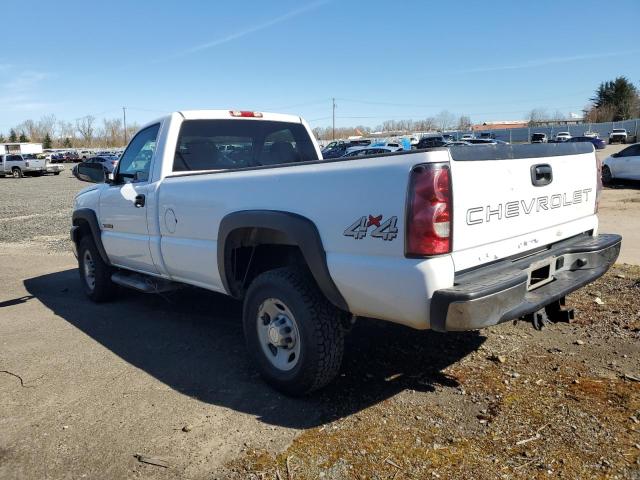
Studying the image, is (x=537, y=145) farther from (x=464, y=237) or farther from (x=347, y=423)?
(x=347, y=423)

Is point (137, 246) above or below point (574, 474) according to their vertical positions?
above

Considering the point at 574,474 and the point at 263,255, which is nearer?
the point at 574,474

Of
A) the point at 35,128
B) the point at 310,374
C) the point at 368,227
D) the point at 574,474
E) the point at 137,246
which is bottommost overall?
the point at 574,474

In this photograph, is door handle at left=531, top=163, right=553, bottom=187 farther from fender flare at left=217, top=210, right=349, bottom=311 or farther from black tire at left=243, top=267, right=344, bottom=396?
black tire at left=243, top=267, right=344, bottom=396

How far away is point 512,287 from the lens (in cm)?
296

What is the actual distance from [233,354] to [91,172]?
9.39 feet

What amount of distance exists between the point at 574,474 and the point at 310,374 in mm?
1573

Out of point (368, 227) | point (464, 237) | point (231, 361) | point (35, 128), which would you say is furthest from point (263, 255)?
point (35, 128)

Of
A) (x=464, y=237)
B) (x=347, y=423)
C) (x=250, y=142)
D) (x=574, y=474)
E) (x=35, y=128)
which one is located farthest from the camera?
(x=35, y=128)

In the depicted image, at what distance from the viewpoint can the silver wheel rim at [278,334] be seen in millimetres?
3639

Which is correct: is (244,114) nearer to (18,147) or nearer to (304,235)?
(304,235)

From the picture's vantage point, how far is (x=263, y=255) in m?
4.20

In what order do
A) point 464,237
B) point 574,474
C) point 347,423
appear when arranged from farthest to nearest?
point 347,423, point 464,237, point 574,474

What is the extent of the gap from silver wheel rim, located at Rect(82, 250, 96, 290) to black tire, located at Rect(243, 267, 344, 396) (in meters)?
3.44
